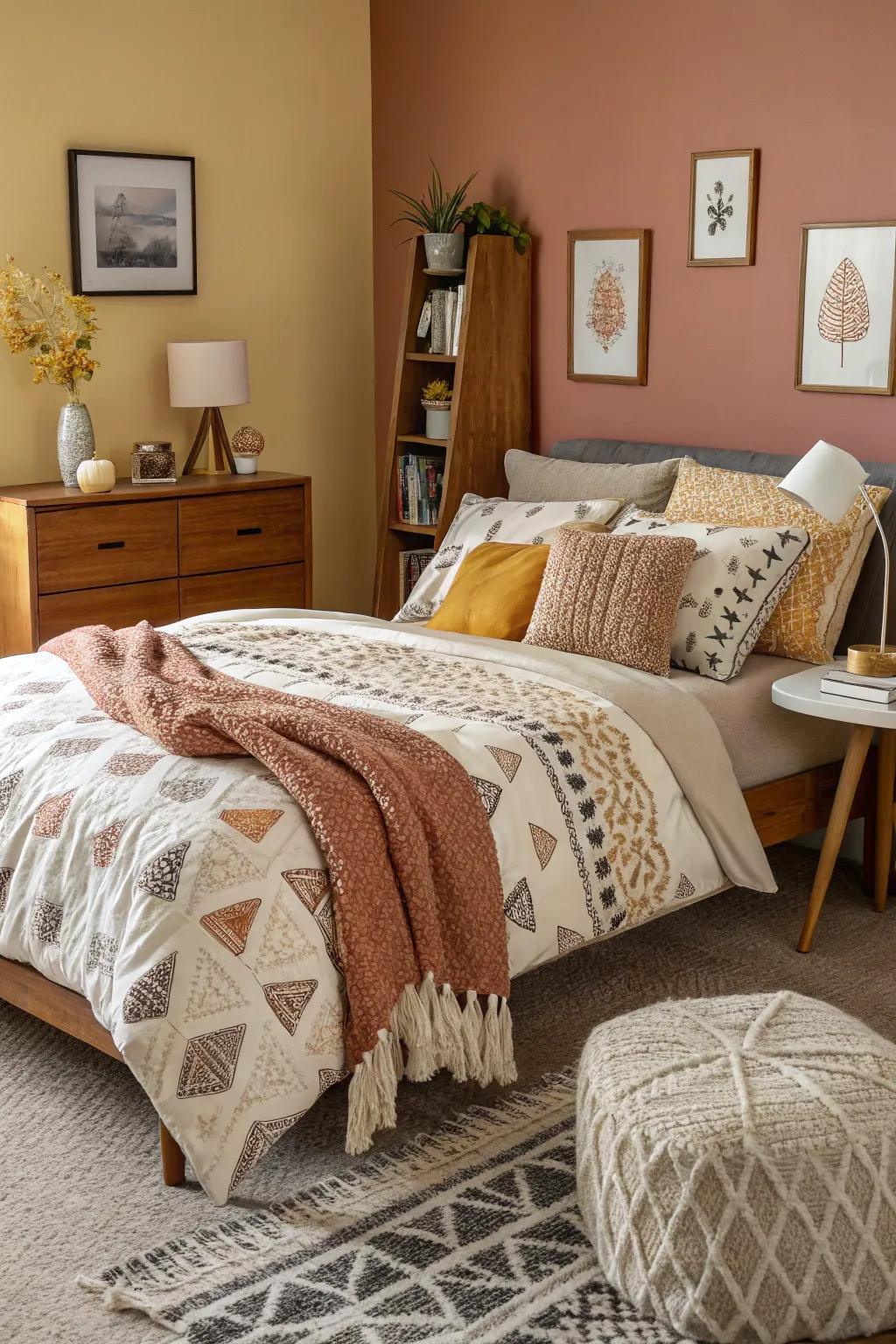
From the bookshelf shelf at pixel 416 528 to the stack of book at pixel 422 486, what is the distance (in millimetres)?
16

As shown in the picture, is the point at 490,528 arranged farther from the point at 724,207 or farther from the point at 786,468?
the point at 724,207

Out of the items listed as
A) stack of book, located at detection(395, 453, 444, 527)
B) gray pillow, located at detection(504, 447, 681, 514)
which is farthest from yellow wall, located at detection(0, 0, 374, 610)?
gray pillow, located at detection(504, 447, 681, 514)

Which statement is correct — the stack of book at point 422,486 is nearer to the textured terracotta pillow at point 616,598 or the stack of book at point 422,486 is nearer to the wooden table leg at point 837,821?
the textured terracotta pillow at point 616,598

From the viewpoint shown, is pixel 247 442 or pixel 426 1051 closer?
pixel 426 1051

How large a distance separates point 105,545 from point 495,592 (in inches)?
58.0

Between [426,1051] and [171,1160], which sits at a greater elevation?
[426,1051]

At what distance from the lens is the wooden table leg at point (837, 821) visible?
344 centimetres

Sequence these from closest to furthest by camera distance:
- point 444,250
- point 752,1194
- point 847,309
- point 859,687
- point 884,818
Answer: point 752,1194 < point 859,687 < point 884,818 < point 847,309 < point 444,250

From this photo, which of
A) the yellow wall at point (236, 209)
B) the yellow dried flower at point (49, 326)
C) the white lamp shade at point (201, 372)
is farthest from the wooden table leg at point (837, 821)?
the yellow wall at point (236, 209)

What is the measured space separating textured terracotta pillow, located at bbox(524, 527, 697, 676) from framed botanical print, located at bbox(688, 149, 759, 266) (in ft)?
3.89

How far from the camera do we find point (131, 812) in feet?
8.73

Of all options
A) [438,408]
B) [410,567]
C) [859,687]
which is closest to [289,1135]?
[859,687]

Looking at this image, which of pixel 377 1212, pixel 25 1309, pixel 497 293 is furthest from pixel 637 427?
pixel 25 1309

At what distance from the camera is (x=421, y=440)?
514 cm
